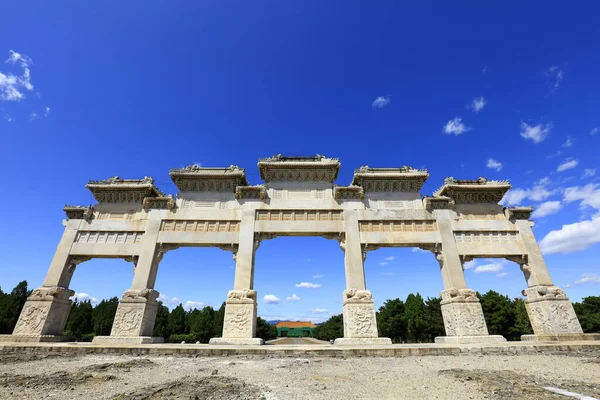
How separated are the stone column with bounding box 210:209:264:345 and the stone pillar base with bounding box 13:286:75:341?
26.4 feet

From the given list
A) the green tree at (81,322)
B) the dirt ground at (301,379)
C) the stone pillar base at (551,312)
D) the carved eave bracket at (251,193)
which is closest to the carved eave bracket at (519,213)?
the stone pillar base at (551,312)

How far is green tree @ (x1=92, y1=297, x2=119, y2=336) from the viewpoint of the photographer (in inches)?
1403

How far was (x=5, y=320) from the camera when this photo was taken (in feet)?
104

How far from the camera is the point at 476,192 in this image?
15.4m

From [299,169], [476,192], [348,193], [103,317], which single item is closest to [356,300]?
[348,193]

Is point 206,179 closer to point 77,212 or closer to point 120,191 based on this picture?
point 120,191

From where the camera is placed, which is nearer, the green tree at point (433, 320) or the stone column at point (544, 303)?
the stone column at point (544, 303)

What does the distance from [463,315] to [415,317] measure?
28.3 m

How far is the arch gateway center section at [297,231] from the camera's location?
40.8 ft

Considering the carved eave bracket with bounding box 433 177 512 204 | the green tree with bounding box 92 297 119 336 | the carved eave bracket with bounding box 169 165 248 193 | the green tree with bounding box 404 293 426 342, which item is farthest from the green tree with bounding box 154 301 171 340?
the carved eave bracket with bounding box 433 177 512 204

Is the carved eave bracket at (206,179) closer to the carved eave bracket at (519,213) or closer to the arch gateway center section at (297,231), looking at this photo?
the arch gateway center section at (297,231)

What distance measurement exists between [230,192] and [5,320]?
37.2m

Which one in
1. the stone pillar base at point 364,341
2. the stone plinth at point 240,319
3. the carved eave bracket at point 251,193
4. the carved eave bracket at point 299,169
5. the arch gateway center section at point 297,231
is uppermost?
the carved eave bracket at point 299,169

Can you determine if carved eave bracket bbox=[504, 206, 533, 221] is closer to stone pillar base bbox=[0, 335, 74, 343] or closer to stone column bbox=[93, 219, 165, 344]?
stone column bbox=[93, 219, 165, 344]
